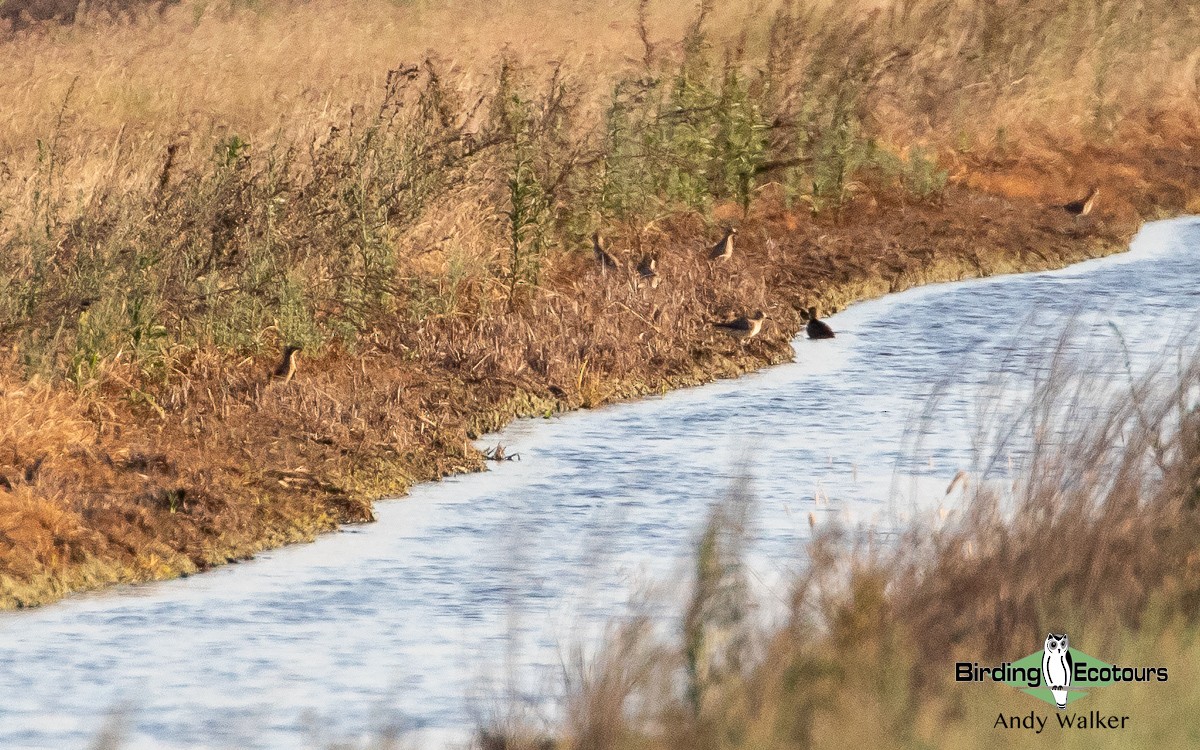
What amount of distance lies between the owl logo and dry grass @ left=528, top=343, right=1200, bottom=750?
0.09 metres

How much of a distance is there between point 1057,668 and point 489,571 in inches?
130

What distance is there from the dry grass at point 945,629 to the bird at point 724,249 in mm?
8316

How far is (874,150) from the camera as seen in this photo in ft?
68.3

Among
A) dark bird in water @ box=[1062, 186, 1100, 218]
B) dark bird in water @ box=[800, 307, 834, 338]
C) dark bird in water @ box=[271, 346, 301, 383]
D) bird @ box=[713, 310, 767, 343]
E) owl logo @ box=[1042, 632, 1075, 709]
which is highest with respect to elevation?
dark bird in water @ box=[271, 346, 301, 383]

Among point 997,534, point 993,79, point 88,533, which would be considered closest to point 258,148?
point 88,533

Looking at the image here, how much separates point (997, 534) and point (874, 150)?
14.2 metres

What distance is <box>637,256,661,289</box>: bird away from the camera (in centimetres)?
1472

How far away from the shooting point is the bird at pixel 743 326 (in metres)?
14.2

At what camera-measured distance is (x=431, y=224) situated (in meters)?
14.4

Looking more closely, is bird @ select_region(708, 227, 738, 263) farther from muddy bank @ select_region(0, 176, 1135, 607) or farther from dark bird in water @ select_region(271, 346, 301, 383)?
dark bird in water @ select_region(271, 346, 301, 383)


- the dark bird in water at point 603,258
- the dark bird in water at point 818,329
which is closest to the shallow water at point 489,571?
the dark bird in water at point 818,329

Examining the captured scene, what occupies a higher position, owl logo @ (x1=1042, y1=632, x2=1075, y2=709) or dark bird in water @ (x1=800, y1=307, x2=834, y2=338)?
owl logo @ (x1=1042, y1=632, x2=1075, y2=709)

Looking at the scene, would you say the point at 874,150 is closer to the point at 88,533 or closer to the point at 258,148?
the point at 258,148
